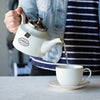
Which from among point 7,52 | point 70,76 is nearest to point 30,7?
point 70,76

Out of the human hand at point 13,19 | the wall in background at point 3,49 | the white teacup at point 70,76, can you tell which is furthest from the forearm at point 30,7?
the wall in background at point 3,49

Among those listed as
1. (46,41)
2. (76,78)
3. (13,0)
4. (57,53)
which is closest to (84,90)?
(76,78)

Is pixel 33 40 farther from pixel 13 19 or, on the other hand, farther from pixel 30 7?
pixel 30 7

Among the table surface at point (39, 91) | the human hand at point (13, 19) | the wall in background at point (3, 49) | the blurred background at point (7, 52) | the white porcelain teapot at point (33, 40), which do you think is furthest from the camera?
the wall in background at point (3, 49)

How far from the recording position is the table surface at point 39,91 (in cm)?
66

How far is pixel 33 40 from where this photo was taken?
0.80 metres

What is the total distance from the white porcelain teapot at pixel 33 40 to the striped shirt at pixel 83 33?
26 centimetres

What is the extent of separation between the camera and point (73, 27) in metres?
1.07

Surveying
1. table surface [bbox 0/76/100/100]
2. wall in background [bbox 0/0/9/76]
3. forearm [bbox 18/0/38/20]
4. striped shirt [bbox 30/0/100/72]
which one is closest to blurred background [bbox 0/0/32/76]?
wall in background [bbox 0/0/9/76]

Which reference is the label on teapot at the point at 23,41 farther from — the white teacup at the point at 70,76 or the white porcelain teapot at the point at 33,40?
the white teacup at the point at 70,76

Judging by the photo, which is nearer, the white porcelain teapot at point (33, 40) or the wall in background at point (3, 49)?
the white porcelain teapot at point (33, 40)

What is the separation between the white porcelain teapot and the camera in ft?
2.63

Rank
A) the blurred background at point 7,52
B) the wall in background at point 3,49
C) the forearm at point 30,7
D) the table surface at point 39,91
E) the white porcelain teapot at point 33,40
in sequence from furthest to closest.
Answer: the wall in background at point 3,49 < the blurred background at point 7,52 < the forearm at point 30,7 < the white porcelain teapot at point 33,40 < the table surface at point 39,91

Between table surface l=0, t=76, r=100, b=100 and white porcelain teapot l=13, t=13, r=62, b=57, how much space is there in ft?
0.39
